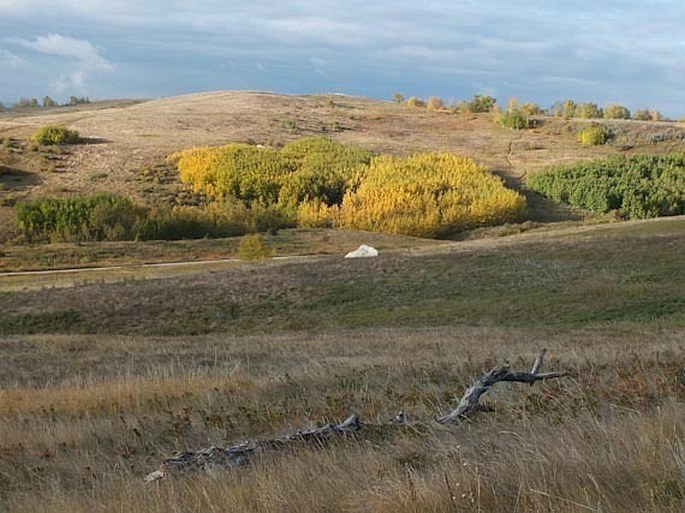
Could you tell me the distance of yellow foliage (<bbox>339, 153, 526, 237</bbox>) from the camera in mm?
70500

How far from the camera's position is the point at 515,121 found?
106 meters

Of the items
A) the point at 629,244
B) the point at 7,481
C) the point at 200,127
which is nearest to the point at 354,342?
the point at 7,481

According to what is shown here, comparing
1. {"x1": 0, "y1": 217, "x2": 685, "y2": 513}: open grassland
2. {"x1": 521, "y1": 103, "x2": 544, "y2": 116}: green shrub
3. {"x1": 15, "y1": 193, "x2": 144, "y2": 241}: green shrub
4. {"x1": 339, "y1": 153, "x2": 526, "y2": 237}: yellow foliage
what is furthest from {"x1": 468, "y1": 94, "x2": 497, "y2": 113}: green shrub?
{"x1": 0, "y1": 217, "x2": 685, "y2": 513}: open grassland

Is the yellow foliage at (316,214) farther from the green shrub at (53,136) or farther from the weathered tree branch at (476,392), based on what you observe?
the weathered tree branch at (476,392)

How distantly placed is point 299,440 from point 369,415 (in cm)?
164

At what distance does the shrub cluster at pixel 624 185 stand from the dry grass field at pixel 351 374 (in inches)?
1216

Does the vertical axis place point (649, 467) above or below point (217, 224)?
above

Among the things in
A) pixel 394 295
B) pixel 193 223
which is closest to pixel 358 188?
pixel 193 223

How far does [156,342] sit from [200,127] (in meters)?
76.8

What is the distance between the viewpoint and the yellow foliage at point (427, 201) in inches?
2776

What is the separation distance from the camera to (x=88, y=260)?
162 ft

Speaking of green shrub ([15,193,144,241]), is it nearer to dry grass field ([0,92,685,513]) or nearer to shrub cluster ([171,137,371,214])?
dry grass field ([0,92,685,513])

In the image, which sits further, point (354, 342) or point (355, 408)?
point (354, 342)

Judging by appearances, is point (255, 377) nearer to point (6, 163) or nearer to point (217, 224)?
point (217, 224)
